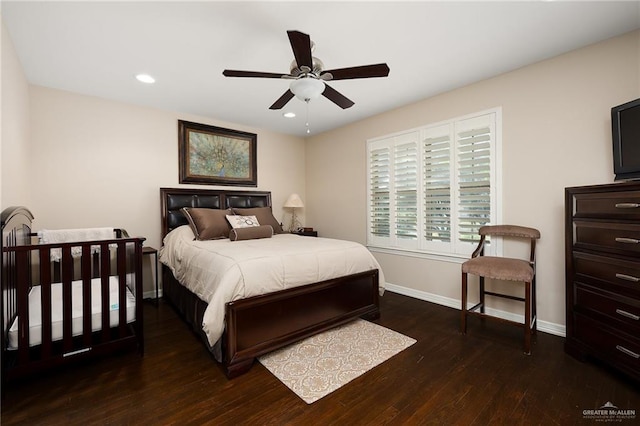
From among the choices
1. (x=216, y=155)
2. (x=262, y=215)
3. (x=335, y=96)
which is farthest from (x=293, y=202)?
(x=335, y=96)

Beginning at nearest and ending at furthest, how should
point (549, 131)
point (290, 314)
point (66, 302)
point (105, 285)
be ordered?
point (66, 302) < point (105, 285) < point (290, 314) < point (549, 131)

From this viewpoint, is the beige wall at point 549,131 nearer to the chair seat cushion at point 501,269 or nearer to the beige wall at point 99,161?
the chair seat cushion at point 501,269

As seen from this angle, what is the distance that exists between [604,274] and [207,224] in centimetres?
366

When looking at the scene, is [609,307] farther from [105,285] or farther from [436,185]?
[105,285]

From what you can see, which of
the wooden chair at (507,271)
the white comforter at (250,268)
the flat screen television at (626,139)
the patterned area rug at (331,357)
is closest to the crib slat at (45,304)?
the white comforter at (250,268)

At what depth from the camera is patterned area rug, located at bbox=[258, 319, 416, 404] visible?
6.37ft

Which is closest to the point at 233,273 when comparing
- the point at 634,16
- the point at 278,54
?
the point at 278,54

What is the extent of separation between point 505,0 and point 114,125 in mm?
4168

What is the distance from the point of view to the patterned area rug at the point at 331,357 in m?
1.94

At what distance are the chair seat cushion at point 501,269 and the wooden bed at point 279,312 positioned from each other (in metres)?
0.95

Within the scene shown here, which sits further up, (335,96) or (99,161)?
(335,96)

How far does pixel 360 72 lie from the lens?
208cm

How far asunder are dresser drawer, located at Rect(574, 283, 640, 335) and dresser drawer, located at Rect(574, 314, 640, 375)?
54mm

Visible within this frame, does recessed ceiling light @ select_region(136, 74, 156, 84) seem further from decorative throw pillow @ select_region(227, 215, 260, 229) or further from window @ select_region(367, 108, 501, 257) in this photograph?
window @ select_region(367, 108, 501, 257)
